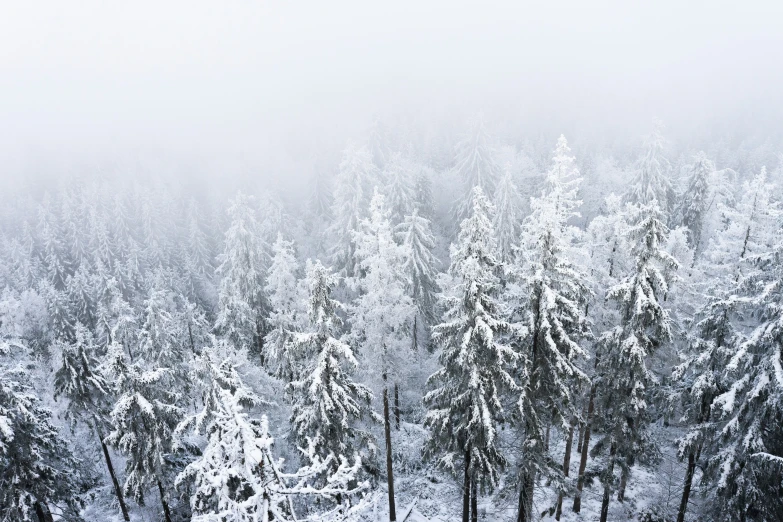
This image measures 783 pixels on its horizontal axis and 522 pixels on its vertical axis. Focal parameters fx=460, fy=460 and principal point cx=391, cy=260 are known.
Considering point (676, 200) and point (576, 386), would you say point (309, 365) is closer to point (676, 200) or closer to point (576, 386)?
point (576, 386)

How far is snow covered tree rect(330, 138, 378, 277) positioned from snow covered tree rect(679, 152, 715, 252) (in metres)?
31.0

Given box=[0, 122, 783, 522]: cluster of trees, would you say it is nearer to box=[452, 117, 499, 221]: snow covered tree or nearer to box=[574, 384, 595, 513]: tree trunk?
box=[574, 384, 595, 513]: tree trunk

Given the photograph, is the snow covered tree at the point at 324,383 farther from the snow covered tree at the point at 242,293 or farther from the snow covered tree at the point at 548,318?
the snow covered tree at the point at 242,293

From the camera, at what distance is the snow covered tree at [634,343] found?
16.6 meters

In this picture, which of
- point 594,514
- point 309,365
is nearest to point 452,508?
point 594,514

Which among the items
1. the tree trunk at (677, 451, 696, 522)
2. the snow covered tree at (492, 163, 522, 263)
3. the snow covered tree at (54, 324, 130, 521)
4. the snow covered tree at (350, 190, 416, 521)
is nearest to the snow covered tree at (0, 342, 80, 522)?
the snow covered tree at (54, 324, 130, 521)

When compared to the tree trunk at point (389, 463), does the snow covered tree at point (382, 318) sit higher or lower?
higher

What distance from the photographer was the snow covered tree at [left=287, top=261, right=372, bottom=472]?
58.7 ft

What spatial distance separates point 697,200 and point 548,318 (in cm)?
3695

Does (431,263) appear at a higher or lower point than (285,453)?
higher

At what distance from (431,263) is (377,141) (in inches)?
1024

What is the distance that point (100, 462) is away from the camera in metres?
31.8

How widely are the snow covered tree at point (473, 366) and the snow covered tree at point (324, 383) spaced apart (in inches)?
138

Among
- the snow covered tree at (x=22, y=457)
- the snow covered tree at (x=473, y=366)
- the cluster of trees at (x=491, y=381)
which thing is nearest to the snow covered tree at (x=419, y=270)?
the cluster of trees at (x=491, y=381)
